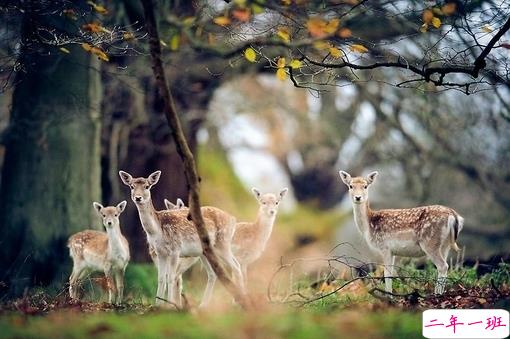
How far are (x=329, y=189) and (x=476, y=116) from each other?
54.2ft

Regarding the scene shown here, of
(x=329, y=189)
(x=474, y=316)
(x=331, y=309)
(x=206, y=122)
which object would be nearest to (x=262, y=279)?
(x=331, y=309)

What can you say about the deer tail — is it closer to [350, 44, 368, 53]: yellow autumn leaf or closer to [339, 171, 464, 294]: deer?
[339, 171, 464, 294]: deer

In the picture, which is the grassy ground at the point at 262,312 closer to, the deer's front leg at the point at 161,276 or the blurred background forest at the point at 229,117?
the deer's front leg at the point at 161,276

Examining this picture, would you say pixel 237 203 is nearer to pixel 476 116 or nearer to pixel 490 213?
pixel 490 213

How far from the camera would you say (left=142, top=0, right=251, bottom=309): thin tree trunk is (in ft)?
25.6

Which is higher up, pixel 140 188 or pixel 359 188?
pixel 359 188

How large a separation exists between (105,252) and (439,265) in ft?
13.2

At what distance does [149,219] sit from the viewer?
9789 mm

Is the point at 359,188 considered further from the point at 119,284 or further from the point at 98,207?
the point at 98,207

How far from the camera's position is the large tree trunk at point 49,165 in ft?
39.3

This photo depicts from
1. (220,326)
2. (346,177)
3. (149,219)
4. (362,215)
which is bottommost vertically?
(220,326)

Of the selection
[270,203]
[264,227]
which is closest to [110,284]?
[264,227]

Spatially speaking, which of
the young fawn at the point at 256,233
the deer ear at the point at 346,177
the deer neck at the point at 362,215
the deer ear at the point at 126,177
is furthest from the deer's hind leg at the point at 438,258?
the deer ear at the point at 126,177

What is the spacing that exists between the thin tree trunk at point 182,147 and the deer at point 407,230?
2.58m
